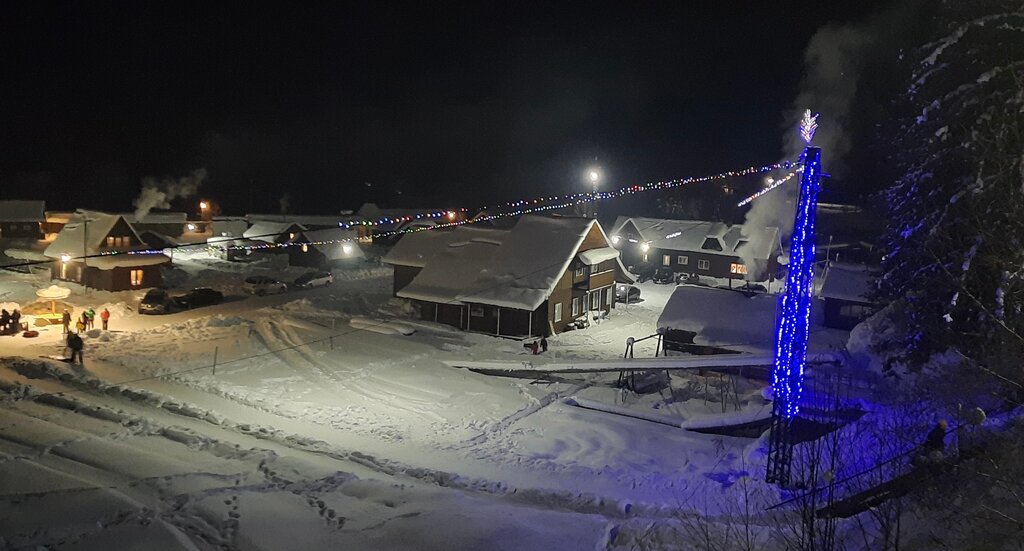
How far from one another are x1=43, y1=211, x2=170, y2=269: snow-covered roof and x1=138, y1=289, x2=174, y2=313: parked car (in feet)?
20.8

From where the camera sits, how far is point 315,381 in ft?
82.5

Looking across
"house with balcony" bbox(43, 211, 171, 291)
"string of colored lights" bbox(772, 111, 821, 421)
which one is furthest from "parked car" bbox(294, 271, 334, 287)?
"string of colored lights" bbox(772, 111, 821, 421)

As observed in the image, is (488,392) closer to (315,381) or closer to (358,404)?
(358,404)

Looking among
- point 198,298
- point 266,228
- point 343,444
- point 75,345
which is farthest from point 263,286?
point 343,444

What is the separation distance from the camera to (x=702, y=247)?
186ft

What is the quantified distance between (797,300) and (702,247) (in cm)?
4267

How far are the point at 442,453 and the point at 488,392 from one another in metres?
6.41

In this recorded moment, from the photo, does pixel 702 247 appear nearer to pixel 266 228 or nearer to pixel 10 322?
pixel 266 228

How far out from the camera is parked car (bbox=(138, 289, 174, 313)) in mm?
36156

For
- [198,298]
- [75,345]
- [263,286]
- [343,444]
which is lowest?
[343,444]

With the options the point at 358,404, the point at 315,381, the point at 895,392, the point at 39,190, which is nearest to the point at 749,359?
the point at 895,392

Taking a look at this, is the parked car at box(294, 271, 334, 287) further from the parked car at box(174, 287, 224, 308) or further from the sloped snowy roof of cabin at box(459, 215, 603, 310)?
the sloped snowy roof of cabin at box(459, 215, 603, 310)

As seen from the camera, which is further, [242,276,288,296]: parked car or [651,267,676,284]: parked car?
[651,267,676,284]: parked car

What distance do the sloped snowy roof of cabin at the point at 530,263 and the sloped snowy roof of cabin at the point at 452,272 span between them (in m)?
0.82
